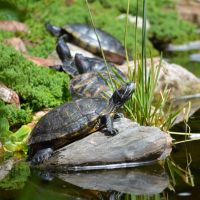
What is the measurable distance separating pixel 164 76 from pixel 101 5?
6.98m

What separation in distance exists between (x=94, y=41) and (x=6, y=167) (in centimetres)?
629

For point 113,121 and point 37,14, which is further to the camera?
point 37,14

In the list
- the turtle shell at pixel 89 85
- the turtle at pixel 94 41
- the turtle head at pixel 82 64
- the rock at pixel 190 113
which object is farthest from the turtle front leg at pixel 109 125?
the turtle at pixel 94 41

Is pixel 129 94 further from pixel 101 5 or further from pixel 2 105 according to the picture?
pixel 101 5

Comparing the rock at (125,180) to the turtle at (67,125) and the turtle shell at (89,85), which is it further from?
the turtle shell at (89,85)

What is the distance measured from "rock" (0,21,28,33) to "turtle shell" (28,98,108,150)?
190 inches

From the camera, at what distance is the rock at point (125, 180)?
4.75 meters

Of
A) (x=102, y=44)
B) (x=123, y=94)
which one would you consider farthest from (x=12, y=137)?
(x=102, y=44)

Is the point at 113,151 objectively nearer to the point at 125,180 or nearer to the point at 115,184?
the point at 125,180

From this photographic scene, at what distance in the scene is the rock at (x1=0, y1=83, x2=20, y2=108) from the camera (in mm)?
6758

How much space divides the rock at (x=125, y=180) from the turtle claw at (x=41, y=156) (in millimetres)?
325

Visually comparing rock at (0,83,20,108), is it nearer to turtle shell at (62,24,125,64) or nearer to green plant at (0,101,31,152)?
green plant at (0,101,31,152)

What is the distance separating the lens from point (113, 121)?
6.01 m

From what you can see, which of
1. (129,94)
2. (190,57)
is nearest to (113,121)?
(129,94)
